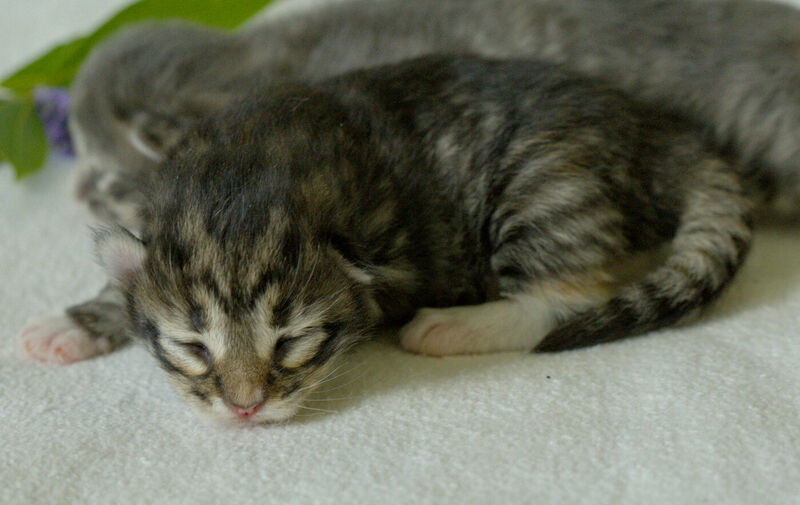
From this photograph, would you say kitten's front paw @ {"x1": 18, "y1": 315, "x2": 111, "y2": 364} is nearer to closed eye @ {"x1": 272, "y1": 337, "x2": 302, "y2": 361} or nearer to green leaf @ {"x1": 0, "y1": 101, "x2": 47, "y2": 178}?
closed eye @ {"x1": 272, "y1": 337, "x2": 302, "y2": 361}

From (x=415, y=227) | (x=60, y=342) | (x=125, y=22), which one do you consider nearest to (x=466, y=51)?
(x=415, y=227)

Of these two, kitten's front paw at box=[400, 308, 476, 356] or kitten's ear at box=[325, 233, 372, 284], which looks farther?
kitten's front paw at box=[400, 308, 476, 356]

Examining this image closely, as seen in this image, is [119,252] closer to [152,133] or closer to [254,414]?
[254,414]

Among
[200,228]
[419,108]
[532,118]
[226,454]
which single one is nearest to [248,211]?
[200,228]

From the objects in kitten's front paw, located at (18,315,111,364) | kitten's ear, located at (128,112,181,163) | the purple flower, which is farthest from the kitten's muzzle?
the purple flower

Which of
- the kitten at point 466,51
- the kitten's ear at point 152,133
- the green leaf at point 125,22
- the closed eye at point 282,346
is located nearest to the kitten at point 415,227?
the closed eye at point 282,346

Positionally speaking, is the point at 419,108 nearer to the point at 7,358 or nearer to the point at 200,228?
the point at 200,228
